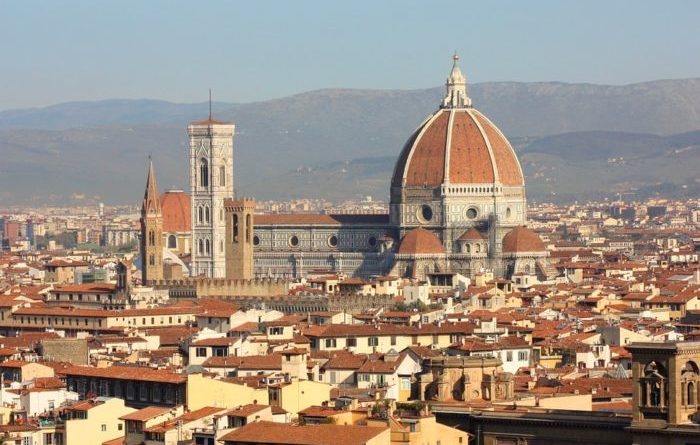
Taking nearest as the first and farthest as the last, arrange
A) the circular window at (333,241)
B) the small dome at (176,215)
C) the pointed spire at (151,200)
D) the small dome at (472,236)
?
the pointed spire at (151,200) → the small dome at (472,236) → the circular window at (333,241) → the small dome at (176,215)

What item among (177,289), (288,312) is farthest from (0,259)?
(288,312)

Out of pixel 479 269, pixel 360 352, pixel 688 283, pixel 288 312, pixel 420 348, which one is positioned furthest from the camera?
pixel 479 269

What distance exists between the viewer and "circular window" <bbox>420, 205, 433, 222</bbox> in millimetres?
140625

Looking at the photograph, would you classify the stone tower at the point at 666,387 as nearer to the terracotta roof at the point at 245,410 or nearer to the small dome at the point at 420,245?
the terracotta roof at the point at 245,410

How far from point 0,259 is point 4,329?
78134mm

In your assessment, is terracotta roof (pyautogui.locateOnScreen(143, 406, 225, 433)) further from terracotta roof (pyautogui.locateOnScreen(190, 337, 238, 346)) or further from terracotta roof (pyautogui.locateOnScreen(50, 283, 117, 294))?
terracotta roof (pyautogui.locateOnScreen(50, 283, 117, 294))

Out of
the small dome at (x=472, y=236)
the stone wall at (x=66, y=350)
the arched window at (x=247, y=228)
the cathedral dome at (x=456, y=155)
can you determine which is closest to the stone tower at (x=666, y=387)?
the stone wall at (x=66, y=350)

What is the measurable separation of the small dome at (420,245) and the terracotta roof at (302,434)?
296 feet

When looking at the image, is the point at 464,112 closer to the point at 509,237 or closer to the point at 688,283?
the point at 509,237

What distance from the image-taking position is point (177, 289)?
11325 centimetres

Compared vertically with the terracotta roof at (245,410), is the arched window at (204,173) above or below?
above

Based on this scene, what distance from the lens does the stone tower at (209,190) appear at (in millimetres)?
140500

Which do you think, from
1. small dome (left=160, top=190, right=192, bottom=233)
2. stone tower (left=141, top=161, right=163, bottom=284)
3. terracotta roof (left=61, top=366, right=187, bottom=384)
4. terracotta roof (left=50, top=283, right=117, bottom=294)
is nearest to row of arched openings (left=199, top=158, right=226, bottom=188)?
small dome (left=160, top=190, right=192, bottom=233)

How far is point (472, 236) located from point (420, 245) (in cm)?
325
